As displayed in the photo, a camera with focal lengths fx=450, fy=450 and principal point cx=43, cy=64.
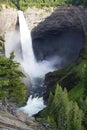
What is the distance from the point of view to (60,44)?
174 m

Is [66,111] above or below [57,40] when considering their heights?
below

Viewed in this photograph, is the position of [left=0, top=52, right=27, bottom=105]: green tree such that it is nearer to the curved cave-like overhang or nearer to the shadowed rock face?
the curved cave-like overhang

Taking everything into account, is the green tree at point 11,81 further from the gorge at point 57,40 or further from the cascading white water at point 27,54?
the gorge at point 57,40

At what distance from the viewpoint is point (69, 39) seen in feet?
568

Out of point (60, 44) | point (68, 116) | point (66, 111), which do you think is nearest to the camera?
point (68, 116)

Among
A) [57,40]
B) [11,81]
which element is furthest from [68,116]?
[57,40]

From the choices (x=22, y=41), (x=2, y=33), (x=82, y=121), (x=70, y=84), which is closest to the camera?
(x=82, y=121)

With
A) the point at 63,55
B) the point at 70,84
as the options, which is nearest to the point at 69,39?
the point at 63,55

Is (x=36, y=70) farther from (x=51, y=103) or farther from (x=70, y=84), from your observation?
(x=51, y=103)

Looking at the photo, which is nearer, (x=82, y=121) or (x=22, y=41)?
(x=82, y=121)

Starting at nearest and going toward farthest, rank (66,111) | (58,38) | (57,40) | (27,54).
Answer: (66,111)
(27,54)
(58,38)
(57,40)

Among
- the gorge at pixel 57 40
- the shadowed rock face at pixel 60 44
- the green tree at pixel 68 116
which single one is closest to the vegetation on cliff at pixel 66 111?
the green tree at pixel 68 116

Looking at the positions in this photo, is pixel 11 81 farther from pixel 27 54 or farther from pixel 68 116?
pixel 27 54

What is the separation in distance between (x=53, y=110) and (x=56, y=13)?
8439cm
